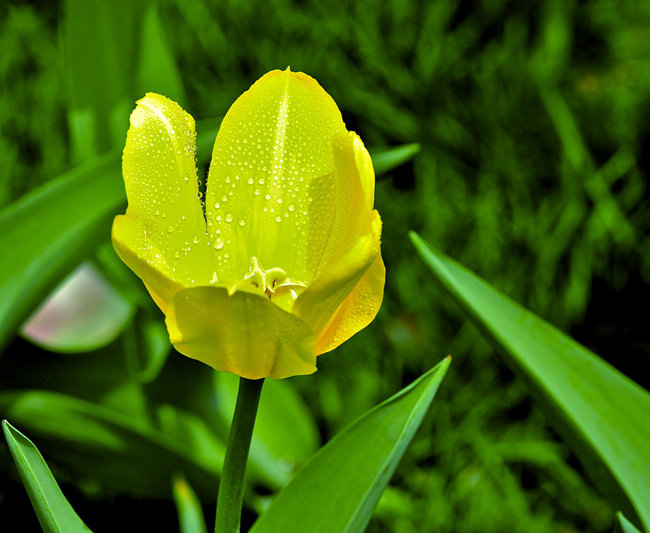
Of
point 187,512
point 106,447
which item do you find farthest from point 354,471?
point 106,447

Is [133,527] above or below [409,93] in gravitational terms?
below

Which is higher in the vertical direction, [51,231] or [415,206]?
[51,231]

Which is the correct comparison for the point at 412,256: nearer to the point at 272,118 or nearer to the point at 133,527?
the point at 133,527

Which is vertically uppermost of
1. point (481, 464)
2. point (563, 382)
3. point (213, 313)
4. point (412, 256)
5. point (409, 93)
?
point (213, 313)

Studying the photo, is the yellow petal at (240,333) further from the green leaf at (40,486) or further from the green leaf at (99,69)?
the green leaf at (99,69)

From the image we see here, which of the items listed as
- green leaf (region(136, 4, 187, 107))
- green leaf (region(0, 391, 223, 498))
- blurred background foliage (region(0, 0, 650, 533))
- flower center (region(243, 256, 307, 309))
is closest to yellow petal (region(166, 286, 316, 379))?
flower center (region(243, 256, 307, 309))

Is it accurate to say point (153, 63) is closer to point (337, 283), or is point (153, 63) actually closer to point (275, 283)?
point (275, 283)

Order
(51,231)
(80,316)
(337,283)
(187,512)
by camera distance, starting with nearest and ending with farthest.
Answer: (337,283) → (51,231) → (187,512) → (80,316)

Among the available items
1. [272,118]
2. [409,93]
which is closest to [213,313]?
[272,118]
